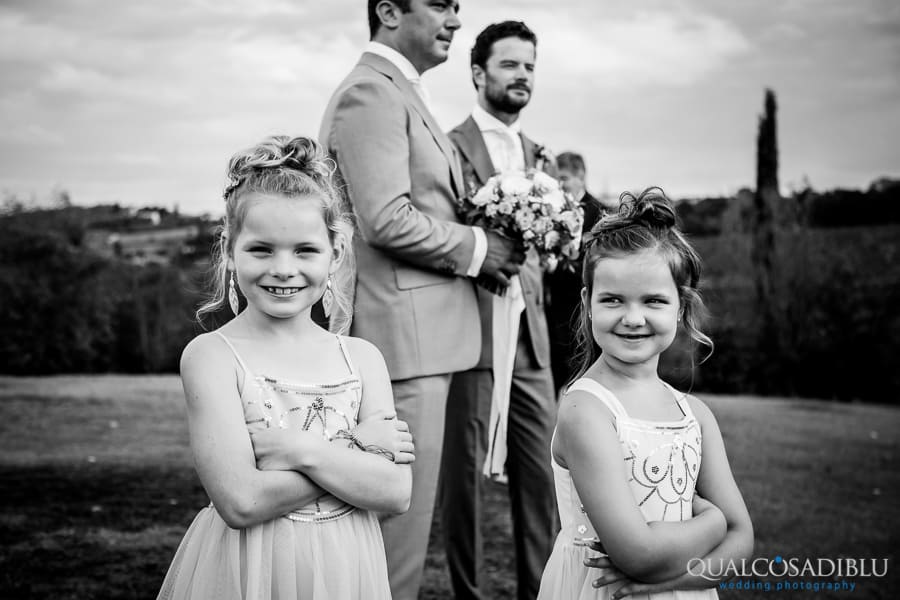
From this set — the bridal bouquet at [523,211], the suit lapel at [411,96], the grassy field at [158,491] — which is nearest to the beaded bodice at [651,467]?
the bridal bouquet at [523,211]

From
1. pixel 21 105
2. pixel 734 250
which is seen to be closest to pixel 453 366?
pixel 21 105

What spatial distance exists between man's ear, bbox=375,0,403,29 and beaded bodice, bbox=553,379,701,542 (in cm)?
204

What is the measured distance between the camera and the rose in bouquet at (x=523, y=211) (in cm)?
371

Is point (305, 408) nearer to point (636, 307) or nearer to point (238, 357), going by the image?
point (238, 357)

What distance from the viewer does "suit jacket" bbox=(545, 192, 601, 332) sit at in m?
5.66

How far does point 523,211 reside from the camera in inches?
146

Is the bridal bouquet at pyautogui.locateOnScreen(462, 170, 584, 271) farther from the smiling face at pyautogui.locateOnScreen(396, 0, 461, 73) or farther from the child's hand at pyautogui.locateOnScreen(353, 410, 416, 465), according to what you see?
the child's hand at pyautogui.locateOnScreen(353, 410, 416, 465)

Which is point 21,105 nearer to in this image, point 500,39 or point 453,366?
point 500,39

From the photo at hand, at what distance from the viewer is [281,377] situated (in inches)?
92.1

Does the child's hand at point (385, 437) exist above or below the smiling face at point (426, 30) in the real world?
below

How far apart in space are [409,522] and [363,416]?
100 cm

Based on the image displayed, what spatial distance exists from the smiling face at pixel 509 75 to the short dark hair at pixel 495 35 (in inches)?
1.4

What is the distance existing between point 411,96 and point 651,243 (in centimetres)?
157

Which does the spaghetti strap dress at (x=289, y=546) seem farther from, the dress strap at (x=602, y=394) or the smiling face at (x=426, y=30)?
the smiling face at (x=426, y=30)
